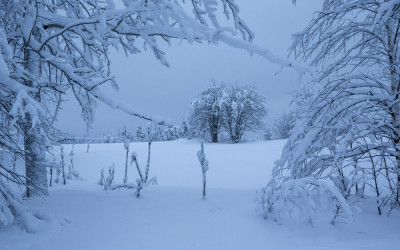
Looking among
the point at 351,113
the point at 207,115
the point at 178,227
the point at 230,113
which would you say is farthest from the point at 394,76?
the point at 207,115

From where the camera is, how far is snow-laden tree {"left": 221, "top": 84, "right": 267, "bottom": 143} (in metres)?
18.9

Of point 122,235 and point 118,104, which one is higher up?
point 118,104

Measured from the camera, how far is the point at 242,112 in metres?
19.2

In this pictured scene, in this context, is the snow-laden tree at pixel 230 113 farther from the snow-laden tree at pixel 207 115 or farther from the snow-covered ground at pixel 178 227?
the snow-covered ground at pixel 178 227

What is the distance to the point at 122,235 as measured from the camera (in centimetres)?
231

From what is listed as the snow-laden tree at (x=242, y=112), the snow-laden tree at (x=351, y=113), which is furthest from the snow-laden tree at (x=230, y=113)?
the snow-laden tree at (x=351, y=113)

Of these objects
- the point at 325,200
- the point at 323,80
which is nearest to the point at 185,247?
the point at 325,200

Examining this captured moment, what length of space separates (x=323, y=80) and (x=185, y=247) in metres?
2.95

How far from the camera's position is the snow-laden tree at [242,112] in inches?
746

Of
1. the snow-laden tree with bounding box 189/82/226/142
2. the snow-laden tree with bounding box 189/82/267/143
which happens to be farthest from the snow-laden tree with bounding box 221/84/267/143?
the snow-laden tree with bounding box 189/82/226/142

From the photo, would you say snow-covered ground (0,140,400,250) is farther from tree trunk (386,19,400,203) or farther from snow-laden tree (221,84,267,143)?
snow-laden tree (221,84,267,143)

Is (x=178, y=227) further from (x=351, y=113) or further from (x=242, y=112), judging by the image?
(x=242, y=112)

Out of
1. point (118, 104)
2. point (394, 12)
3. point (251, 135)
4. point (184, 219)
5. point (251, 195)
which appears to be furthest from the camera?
point (251, 135)

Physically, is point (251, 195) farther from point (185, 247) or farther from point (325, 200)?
point (185, 247)
